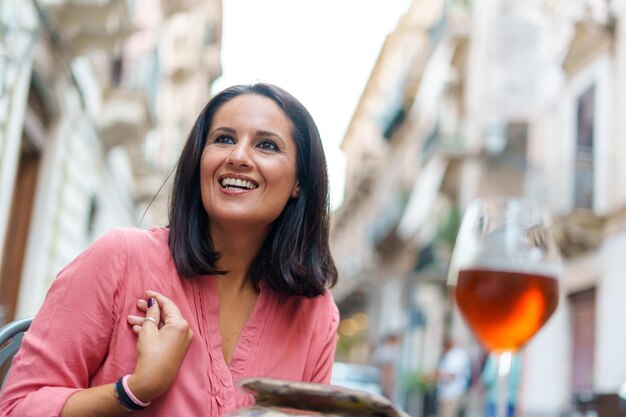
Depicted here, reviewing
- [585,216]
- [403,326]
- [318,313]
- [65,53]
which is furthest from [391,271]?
[318,313]

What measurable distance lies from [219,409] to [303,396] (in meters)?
0.82

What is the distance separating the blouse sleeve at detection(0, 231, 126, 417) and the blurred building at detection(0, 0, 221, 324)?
14.7ft

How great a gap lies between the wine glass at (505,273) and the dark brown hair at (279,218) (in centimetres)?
31

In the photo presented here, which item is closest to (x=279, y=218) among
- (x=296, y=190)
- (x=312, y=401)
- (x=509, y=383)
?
(x=296, y=190)

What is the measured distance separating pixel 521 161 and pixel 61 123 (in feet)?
38.1

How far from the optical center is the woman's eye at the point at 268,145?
1.87 metres

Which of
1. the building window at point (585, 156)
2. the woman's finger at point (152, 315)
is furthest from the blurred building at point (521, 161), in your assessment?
the woman's finger at point (152, 315)

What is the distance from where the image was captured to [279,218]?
6.79 ft

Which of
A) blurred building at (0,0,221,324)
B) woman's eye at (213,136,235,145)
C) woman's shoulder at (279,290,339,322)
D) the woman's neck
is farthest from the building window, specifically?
woman's eye at (213,136,235,145)

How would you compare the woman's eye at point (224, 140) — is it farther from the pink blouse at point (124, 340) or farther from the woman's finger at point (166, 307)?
the woman's finger at point (166, 307)

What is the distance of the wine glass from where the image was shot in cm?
167

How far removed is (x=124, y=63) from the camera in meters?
14.6

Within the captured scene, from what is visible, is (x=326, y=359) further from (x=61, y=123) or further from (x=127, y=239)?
(x=61, y=123)

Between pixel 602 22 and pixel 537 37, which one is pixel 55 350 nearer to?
pixel 602 22
